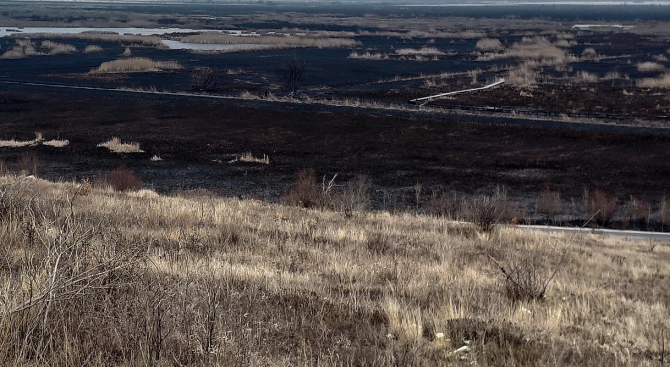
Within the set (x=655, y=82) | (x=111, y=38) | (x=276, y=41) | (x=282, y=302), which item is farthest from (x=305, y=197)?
(x=111, y=38)

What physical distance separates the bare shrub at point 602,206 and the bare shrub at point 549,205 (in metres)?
1.07

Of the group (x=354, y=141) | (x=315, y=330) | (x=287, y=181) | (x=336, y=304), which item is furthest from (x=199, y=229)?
(x=354, y=141)

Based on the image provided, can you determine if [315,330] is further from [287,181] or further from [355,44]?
[355,44]

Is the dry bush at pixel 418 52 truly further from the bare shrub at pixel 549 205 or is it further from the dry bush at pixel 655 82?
the bare shrub at pixel 549 205

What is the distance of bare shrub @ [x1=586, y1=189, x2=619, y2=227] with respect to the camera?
21.5m

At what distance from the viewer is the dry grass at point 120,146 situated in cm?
3181

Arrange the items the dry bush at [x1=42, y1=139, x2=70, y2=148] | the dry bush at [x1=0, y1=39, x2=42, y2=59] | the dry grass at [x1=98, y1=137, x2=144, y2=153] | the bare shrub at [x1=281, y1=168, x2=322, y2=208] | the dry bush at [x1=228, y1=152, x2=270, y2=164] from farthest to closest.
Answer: the dry bush at [x1=0, y1=39, x2=42, y2=59], the dry bush at [x1=42, y1=139, x2=70, y2=148], the dry grass at [x1=98, y1=137, x2=144, y2=153], the dry bush at [x1=228, y1=152, x2=270, y2=164], the bare shrub at [x1=281, y1=168, x2=322, y2=208]

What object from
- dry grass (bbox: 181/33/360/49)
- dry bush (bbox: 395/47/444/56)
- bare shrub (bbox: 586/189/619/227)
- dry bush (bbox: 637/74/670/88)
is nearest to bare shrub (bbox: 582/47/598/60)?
dry bush (bbox: 395/47/444/56)

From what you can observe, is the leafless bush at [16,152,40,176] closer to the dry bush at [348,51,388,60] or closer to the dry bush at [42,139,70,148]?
the dry bush at [42,139,70,148]

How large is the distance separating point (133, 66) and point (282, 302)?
6029 centimetres

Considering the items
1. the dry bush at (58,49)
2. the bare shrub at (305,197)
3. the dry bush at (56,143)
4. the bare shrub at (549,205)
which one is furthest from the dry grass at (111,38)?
the bare shrub at (549,205)

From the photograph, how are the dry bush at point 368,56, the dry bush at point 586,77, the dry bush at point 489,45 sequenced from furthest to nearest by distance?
the dry bush at point 489,45 → the dry bush at point 368,56 → the dry bush at point 586,77

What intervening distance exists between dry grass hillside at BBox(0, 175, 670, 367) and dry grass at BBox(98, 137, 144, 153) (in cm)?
2222

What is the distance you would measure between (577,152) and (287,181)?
1355 cm
